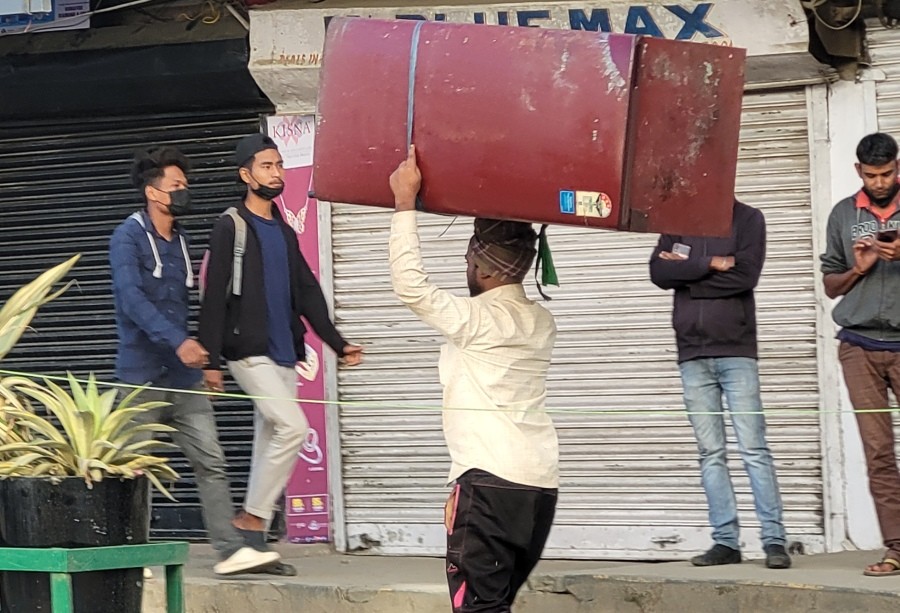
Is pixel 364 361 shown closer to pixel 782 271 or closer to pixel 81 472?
pixel 782 271

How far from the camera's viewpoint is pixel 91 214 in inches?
358

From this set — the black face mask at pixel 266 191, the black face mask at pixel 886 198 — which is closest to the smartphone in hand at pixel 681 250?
the black face mask at pixel 886 198

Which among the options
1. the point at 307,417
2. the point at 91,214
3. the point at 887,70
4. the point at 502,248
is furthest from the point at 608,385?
the point at 91,214

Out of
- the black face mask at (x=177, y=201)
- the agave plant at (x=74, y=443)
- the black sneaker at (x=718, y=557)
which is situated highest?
the black face mask at (x=177, y=201)

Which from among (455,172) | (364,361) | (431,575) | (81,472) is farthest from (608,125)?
(364,361)

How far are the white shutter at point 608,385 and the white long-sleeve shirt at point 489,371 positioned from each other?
2.68 metres

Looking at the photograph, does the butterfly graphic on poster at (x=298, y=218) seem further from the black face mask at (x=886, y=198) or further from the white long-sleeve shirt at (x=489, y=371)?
the white long-sleeve shirt at (x=489, y=371)

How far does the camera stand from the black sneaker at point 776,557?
6.34m

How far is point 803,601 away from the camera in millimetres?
5820

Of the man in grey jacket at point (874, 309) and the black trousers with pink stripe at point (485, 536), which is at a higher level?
the man in grey jacket at point (874, 309)

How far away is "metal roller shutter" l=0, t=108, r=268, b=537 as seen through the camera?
344 inches

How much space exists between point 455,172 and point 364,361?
382 centimetres

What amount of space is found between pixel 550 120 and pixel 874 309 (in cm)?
229

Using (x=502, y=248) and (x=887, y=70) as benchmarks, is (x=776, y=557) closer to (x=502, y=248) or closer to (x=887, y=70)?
(x=502, y=248)
